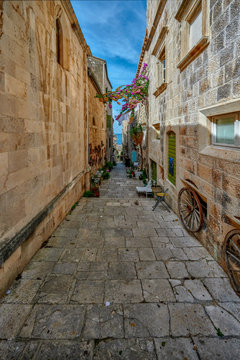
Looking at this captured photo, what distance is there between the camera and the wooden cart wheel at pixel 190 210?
4.36 meters

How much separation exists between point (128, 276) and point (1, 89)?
3562 mm

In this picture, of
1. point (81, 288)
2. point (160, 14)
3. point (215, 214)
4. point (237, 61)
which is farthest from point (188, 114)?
point (160, 14)

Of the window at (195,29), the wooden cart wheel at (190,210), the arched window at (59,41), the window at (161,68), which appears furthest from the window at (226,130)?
the window at (161,68)

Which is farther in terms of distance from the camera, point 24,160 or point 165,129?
point 165,129

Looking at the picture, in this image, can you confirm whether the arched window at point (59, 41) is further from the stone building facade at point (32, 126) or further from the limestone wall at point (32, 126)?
the limestone wall at point (32, 126)

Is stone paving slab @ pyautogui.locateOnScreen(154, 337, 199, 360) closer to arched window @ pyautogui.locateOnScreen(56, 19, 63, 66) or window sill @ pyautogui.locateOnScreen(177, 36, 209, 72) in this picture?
window sill @ pyautogui.locateOnScreen(177, 36, 209, 72)

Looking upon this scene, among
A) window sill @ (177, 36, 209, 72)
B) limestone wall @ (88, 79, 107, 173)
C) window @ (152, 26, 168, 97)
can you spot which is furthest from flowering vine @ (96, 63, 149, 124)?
window sill @ (177, 36, 209, 72)

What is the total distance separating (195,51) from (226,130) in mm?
2053

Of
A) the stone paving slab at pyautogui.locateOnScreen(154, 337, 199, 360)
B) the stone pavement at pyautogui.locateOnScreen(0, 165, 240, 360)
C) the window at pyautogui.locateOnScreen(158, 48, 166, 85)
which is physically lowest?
the stone paving slab at pyautogui.locateOnScreen(154, 337, 199, 360)

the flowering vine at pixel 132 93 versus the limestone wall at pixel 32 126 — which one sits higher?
the flowering vine at pixel 132 93

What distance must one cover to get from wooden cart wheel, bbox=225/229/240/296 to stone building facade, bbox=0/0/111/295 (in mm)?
3425

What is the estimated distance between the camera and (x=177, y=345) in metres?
2.21

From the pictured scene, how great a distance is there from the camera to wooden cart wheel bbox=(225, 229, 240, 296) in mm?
2952

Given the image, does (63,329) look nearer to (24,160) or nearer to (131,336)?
(131,336)
